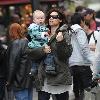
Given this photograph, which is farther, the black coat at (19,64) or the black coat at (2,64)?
the black coat at (2,64)

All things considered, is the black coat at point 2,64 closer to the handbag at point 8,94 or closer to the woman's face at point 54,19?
the handbag at point 8,94

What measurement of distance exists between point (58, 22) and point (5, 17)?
36.6 feet

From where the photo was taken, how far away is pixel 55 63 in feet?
24.0

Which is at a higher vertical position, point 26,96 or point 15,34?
point 15,34

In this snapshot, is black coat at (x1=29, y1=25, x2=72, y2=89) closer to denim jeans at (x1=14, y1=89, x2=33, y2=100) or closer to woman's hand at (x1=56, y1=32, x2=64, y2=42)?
woman's hand at (x1=56, y1=32, x2=64, y2=42)

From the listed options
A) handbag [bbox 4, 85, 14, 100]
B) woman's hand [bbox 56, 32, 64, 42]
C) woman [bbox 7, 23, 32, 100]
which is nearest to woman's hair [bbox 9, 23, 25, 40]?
woman [bbox 7, 23, 32, 100]

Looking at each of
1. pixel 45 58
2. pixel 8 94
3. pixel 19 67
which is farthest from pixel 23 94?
pixel 45 58

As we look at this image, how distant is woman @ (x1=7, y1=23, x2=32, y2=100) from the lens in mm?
8156

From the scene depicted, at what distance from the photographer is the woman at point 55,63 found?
7.17m

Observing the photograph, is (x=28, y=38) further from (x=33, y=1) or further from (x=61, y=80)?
(x=33, y=1)

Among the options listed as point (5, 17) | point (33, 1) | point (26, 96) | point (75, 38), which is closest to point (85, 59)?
point (75, 38)

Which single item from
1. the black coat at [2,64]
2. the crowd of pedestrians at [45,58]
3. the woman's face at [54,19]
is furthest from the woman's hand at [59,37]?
the black coat at [2,64]

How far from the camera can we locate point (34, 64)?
296 inches

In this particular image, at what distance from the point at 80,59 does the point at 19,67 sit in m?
1.22
